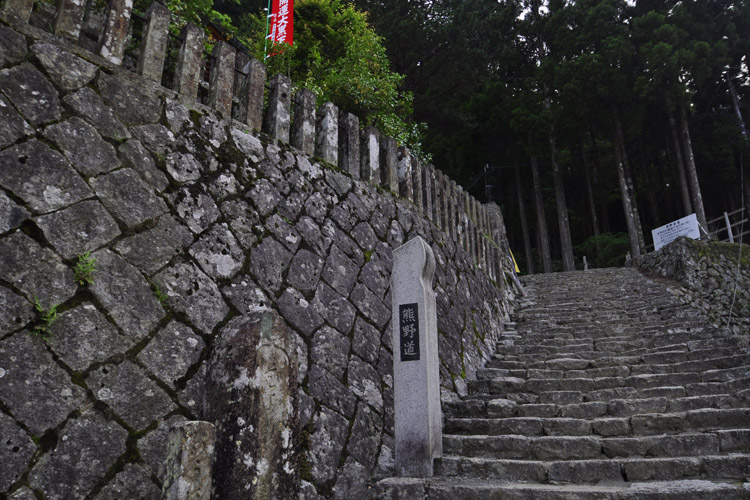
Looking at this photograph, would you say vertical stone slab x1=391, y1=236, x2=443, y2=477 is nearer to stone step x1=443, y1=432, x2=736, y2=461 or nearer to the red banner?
stone step x1=443, y1=432, x2=736, y2=461

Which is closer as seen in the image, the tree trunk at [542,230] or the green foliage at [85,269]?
the green foliage at [85,269]

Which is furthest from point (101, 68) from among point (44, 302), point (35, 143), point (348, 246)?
point (348, 246)

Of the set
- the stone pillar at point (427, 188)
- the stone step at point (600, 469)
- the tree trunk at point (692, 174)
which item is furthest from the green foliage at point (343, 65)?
the tree trunk at point (692, 174)

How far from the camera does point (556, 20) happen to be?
56.9ft

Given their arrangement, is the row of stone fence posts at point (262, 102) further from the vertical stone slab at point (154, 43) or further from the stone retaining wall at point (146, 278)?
the stone retaining wall at point (146, 278)

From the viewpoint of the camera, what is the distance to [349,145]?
5.98 m

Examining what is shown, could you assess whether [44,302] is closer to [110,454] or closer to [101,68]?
[110,454]

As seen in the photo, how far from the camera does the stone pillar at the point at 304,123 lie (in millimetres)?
5359

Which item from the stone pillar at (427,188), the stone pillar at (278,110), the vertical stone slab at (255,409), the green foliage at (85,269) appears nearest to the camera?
the vertical stone slab at (255,409)

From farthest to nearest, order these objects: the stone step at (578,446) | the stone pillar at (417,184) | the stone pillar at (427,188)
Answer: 1. the stone pillar at (427,188)
2. the stone pillar at (417,184)
3. the stone step at (578,446)

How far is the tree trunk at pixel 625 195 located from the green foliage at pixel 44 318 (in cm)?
1602

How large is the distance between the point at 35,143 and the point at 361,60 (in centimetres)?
730

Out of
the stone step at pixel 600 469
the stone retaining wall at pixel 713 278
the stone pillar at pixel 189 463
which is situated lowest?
the stone step at pixel 600 469

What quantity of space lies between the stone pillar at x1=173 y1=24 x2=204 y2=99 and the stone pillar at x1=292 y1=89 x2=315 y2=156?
3.88 feet
